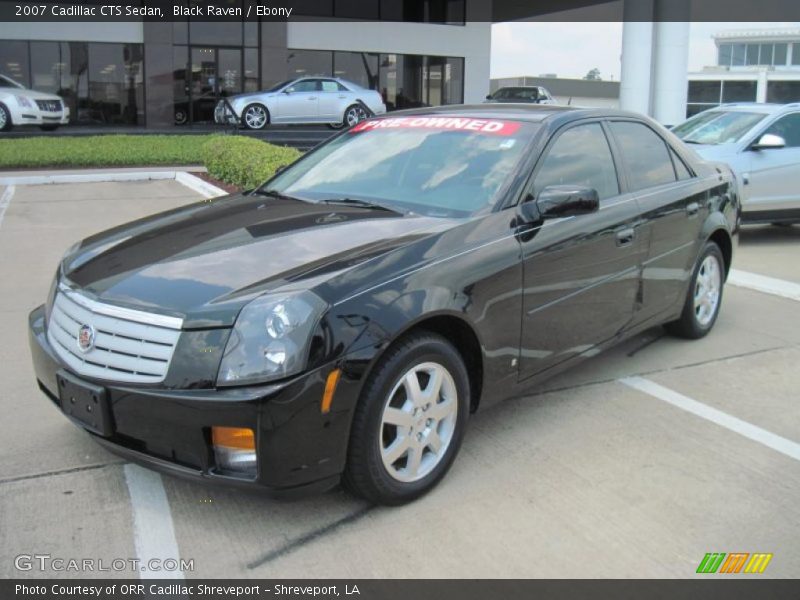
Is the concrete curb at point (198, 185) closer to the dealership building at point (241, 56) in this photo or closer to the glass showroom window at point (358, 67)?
the dealership building at point (241, 56)

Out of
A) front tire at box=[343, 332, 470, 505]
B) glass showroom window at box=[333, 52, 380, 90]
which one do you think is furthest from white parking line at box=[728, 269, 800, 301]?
glass showroom window at box=[333, 52, 380, 90]

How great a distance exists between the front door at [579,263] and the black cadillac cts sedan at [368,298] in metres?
0.01

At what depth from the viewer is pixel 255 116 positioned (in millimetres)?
22438

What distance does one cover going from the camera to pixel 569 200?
390cm

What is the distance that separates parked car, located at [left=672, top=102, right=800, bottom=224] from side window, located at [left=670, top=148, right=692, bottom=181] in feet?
14.4

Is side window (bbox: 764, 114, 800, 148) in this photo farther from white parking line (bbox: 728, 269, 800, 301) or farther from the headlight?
the headlight

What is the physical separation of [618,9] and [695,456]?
30591mm

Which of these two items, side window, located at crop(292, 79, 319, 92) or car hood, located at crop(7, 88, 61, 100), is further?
side window, located at crop(292, 79, 319, 92)

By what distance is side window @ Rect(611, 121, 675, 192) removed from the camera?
16.2 feet

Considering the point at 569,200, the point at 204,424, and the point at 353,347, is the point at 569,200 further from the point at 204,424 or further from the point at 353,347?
the point at 204,424

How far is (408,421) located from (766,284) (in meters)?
5.35

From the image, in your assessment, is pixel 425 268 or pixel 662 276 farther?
pixel 662 276

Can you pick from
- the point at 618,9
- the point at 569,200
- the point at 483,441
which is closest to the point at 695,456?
the point at 483,441

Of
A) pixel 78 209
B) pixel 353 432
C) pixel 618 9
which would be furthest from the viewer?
pixel 618 9
